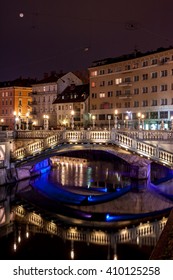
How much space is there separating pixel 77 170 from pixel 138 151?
2158 cm

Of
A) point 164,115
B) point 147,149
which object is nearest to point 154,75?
point 164,115

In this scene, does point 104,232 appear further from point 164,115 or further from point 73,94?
point 73,94

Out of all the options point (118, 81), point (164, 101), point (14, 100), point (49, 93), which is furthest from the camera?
point (14, 100)

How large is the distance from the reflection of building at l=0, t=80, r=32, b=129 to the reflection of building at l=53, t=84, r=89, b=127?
15.0m

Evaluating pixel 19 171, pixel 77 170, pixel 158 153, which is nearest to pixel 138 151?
pixel 158 153

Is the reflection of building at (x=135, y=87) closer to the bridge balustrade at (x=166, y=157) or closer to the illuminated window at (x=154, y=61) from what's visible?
the illuminated window at (x=154, y=61)

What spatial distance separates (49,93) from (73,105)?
41.1 ft

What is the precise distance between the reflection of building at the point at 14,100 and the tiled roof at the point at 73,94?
14751mm

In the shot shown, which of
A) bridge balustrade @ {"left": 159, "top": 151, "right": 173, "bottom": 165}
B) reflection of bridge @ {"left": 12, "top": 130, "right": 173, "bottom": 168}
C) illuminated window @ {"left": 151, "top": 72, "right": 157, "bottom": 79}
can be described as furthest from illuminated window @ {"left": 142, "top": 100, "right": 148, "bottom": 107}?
bridge balustrade @ {"left": 159, "top": 151, "right": 173, "bottom": 165}

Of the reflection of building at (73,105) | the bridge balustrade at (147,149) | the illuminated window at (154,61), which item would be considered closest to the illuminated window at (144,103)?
the illuminated window at (154,61)

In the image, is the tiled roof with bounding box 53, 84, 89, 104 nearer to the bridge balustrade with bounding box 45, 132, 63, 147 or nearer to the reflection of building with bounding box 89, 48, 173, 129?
the reflection of building with bounding box 89, 48, 173, 129

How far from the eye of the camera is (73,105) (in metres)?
94.1
